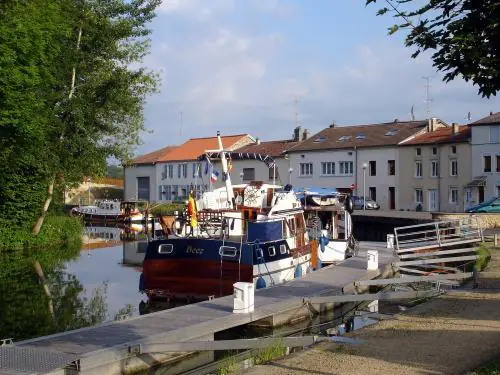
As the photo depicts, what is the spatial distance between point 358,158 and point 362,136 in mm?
3402

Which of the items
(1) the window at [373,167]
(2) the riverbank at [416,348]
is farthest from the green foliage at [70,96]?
(1) the window at [373,167]

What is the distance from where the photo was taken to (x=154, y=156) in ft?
303

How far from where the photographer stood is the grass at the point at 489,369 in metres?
9.18

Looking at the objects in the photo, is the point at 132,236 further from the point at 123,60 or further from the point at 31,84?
the point at 31,84

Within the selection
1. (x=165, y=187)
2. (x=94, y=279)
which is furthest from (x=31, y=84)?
(x=165, y=187)

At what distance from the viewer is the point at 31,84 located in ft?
105

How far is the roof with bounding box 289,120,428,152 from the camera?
6506 centimetres

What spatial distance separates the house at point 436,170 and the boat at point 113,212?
2737 centimetres

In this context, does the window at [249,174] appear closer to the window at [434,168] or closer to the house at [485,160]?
the window at [434,168]

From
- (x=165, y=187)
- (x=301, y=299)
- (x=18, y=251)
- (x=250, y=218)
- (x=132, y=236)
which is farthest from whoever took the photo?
(x=165, y=187)

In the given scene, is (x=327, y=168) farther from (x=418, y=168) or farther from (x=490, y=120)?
(x=490, y=120)

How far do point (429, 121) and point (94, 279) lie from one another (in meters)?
45.4

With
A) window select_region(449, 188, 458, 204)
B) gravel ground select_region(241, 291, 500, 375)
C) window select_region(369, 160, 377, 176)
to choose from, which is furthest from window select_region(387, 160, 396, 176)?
gravel ground select_region(241, 291, 500, 375)

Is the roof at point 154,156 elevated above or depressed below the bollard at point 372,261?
above
